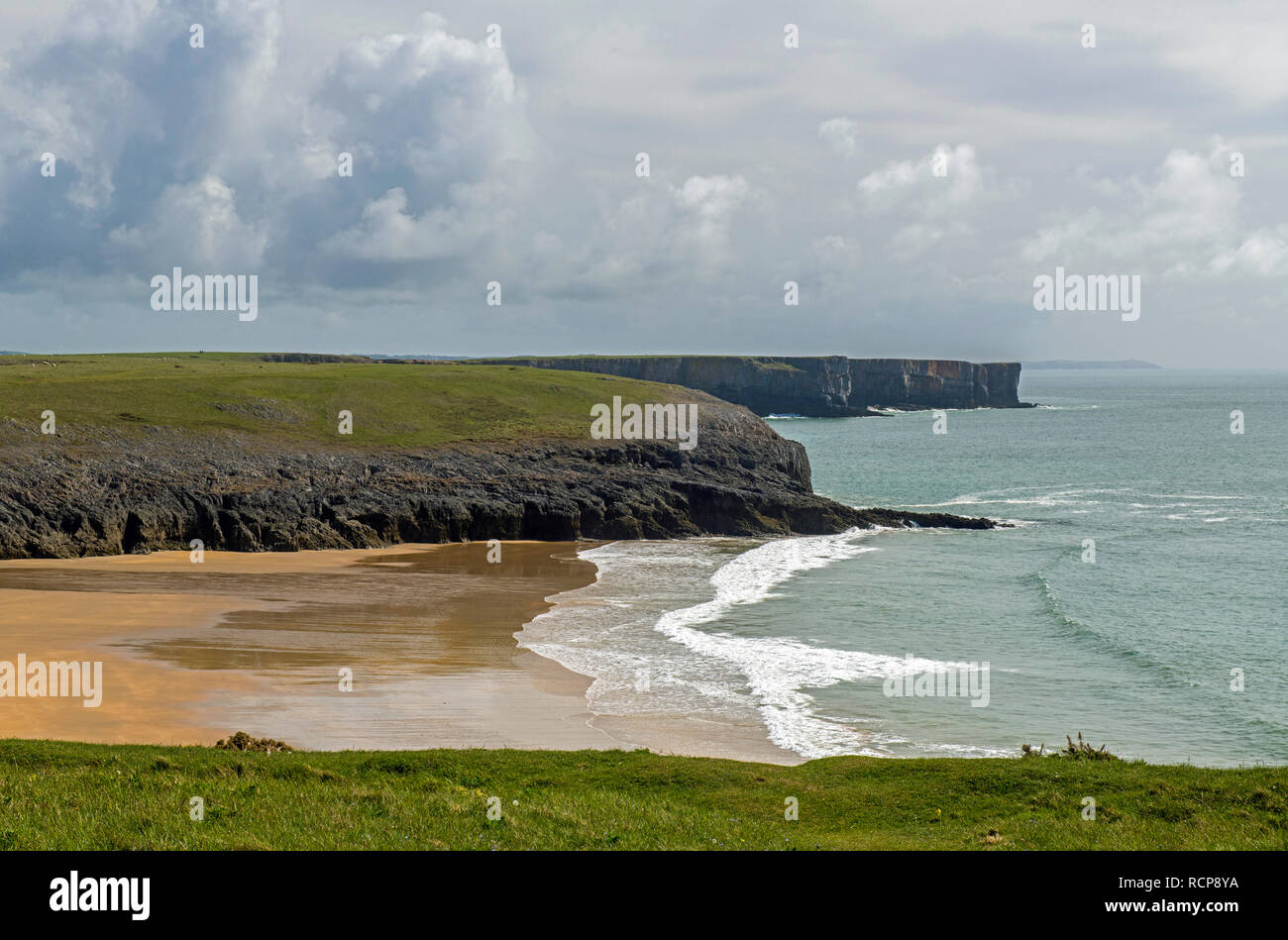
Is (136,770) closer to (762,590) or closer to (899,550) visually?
(762,590)

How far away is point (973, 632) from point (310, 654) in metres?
24.4

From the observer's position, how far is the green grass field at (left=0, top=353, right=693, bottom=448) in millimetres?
71125

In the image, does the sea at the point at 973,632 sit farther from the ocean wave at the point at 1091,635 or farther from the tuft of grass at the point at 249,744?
the tuft of grass at the point at 249,744

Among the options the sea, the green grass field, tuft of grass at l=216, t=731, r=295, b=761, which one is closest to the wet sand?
the sea

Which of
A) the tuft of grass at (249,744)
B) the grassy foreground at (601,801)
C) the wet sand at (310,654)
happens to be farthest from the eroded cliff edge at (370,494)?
the grassy foreground at (601,801)

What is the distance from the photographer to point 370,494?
65.5 m

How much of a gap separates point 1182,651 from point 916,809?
2469cm

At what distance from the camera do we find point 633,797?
18188mm

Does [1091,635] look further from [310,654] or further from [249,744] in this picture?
[249,744]

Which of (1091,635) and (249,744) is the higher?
(249,744)

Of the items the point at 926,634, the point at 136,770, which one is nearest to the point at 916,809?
the point at 136,770

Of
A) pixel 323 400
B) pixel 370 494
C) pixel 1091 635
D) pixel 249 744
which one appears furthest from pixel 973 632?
pixel 323 400

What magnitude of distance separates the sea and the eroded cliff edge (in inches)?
148

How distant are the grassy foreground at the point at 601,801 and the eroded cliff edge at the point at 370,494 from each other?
40.6 metres
